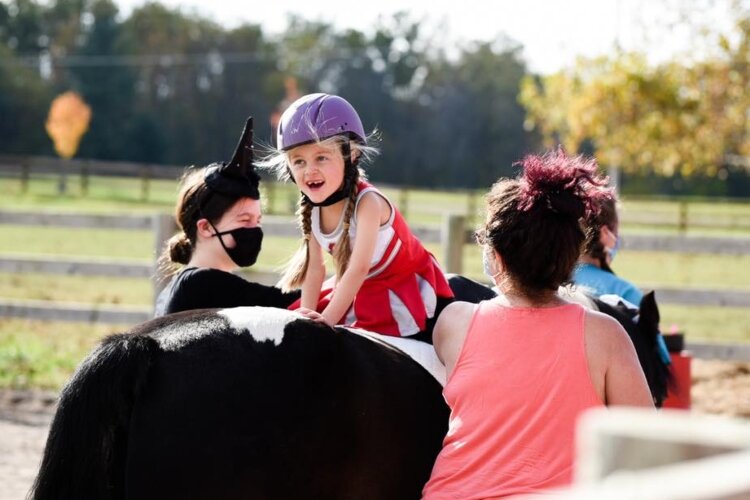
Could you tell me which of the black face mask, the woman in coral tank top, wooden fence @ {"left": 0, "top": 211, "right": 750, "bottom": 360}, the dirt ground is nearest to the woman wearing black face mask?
the black face mask

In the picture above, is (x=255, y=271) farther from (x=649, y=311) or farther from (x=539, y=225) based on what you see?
(x=539, y=225)

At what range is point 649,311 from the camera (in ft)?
11.8

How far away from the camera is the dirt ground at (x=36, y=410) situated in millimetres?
6027

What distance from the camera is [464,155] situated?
79.1 meters

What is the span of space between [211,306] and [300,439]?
0.75 metres

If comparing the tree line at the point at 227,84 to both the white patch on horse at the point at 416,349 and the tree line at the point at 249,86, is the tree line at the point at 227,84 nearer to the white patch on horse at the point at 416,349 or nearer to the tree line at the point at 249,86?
the tree line at the point at 249,86

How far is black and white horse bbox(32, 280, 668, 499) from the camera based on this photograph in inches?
99.6

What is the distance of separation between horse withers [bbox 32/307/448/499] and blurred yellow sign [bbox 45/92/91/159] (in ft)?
204

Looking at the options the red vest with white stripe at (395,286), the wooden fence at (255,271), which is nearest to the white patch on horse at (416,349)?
the red vest with white stripe at (395,286)

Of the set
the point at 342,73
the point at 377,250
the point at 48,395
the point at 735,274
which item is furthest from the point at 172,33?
the point at 377,250

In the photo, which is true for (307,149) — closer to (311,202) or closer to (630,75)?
(311,202)

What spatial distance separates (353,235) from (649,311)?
1.03 m

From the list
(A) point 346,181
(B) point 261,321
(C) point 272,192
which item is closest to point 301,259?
(A) point 346,181

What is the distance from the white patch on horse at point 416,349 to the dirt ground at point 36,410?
7.92ft
